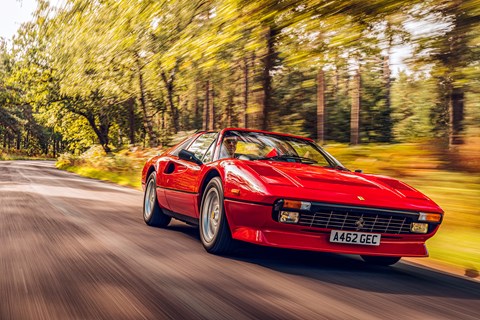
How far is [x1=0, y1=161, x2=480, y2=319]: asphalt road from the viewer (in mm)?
3156

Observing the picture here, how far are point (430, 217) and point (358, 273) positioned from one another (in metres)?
0.82

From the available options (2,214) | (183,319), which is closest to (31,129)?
(2,214)

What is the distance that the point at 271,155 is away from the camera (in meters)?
5.75

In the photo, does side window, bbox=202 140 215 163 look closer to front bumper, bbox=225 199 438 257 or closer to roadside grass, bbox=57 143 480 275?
front bumper, bbox=225 199 438 257

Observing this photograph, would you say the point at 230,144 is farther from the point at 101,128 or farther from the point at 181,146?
the point at 101,128

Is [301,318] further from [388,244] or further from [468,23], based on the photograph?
[468,23]

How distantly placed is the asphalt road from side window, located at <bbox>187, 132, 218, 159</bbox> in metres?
0.98

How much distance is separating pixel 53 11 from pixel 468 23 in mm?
8562

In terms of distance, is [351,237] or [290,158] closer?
[351,237]

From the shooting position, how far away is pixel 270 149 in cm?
592

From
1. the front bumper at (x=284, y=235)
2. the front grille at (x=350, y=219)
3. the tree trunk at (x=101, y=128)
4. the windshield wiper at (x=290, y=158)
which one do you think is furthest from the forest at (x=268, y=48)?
the tree trunk at (x=101, y=128)

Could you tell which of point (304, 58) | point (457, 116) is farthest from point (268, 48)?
point (457, 116)

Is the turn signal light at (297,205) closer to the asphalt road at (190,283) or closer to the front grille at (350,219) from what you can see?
the front grille at (350,219)

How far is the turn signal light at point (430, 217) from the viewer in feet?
15.6
